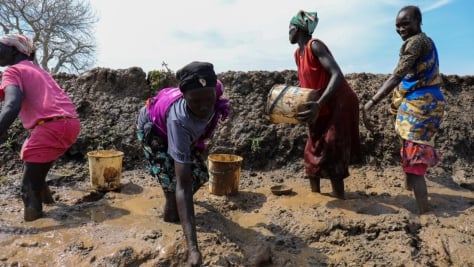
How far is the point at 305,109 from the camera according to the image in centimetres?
341

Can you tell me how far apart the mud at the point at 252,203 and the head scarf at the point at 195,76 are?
1161mm

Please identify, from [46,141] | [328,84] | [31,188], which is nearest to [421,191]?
[328,84]

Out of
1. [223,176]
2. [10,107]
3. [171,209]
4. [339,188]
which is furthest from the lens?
[223,176]

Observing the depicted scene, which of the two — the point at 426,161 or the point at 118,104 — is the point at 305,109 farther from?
the point at 118,104

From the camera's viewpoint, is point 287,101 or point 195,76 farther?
point 287,101

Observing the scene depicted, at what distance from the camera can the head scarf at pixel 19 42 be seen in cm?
323

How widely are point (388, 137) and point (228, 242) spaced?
9.29 feet

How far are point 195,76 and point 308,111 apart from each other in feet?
4.42

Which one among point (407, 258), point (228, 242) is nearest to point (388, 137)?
point (407, 258)

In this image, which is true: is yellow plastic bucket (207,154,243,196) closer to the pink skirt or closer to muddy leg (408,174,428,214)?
the pink skirt

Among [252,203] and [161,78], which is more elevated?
[161,78]

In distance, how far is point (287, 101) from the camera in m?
3.47

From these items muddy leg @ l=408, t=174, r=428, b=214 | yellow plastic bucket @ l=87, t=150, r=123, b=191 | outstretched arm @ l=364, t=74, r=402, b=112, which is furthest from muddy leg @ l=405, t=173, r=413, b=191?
yellow plastic bucket @ l=87, t=150, r=123, b=191

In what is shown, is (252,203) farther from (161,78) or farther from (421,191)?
(161,78)
